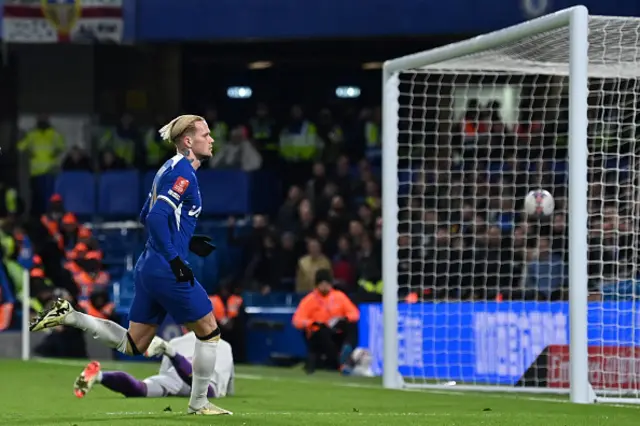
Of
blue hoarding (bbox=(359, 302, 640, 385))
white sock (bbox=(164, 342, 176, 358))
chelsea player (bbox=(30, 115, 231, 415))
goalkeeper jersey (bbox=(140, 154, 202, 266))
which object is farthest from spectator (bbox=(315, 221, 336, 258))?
goalkeeper jersey (bbox=(140, 154, 202, 266))

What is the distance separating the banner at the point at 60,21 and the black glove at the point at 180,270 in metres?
15.3

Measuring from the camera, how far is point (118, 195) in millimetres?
21969

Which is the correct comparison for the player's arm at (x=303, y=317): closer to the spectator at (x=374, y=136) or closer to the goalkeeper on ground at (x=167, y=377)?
the goalkeeper on ground at (x=167, y=377)

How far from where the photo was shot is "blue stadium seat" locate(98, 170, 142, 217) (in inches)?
862

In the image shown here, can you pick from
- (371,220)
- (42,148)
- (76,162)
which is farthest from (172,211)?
(42,148)

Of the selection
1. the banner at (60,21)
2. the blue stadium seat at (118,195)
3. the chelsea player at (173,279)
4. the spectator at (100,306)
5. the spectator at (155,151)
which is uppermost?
the banner at (60,21)

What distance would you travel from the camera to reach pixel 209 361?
26.5 feet

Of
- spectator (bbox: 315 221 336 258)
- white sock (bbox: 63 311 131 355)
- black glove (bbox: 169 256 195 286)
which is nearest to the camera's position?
black glove (bbox: 169 256 195 286)

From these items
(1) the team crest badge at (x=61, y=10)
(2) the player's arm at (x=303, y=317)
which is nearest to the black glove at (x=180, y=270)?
(2) the player's arm at (x=303, y=317)

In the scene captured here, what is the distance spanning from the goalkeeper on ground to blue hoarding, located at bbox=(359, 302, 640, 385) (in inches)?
135

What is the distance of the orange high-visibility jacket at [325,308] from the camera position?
1647cm

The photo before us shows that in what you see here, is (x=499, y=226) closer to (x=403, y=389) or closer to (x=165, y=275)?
(x=403, y=389)

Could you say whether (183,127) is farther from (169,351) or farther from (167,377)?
(167,377)

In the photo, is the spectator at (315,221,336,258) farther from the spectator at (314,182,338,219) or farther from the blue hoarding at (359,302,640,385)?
the blue hoarding at (359,302,640,385)
